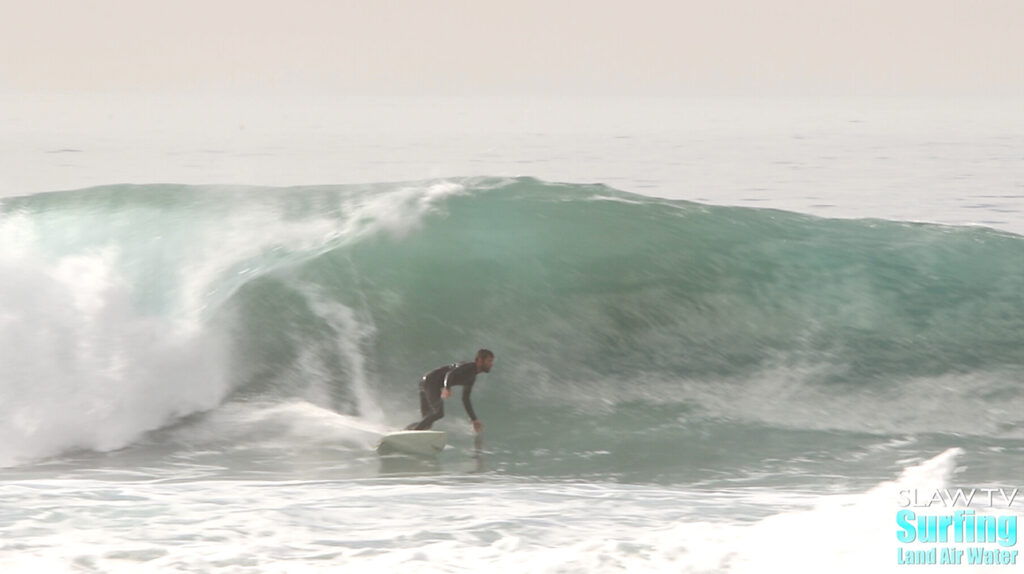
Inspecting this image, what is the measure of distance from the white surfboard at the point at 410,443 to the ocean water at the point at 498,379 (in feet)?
0.39

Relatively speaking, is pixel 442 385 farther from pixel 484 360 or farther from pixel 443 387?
pixel 484 360

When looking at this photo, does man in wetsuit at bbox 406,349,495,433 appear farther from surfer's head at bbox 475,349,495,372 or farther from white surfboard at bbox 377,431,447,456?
white surfboard at bbox 377,431,447,456

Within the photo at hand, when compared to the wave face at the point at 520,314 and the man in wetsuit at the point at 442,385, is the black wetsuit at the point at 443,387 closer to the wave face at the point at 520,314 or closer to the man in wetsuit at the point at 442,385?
the man in wetsuit at the point at 442,385

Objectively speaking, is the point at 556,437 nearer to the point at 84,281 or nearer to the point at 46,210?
the point at 84,281

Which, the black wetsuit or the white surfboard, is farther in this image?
the black wetsuit

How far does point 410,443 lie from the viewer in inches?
424

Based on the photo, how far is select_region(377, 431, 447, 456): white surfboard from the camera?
35.4 feet

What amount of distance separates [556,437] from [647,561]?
4.29 m

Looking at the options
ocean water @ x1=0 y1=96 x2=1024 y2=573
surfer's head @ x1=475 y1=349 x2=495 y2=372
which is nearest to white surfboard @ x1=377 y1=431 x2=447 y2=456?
ocean water @ x1=0 y1=96 x2=1024 y2=573

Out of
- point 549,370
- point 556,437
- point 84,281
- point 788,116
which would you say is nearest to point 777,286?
point 549,370

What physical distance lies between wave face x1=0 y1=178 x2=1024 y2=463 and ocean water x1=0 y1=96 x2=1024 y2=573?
36 mm

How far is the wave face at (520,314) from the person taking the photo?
1250 cm

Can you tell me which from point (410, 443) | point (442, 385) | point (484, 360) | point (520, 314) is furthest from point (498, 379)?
point (410, 443)

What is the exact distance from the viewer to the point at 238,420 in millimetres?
12195
